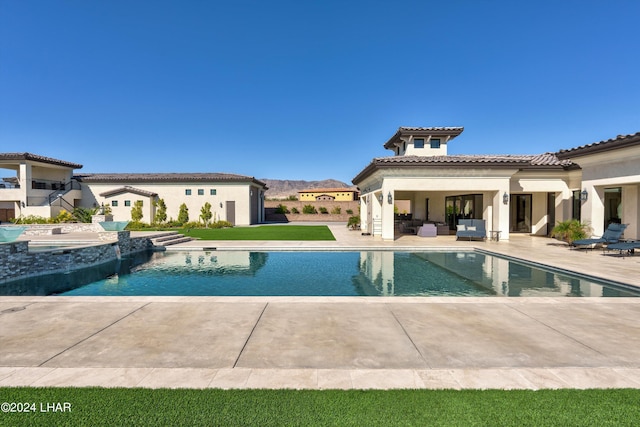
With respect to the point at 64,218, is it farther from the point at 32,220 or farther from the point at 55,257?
the point at 55,257

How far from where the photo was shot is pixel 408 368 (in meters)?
3.65

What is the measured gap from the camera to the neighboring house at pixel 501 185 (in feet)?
46.2

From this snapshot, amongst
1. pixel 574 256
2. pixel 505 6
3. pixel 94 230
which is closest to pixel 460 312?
pixel 574 256

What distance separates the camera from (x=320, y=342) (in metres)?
4.38

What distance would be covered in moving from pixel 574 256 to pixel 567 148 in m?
6.40

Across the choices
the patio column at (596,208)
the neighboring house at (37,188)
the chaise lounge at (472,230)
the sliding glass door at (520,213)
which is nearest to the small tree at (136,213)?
the neighboring house at (37,188)

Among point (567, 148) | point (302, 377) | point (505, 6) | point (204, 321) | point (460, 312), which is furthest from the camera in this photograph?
point (505, 6)

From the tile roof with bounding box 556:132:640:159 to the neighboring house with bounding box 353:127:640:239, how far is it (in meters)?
0.03

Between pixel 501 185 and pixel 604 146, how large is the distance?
5.07m

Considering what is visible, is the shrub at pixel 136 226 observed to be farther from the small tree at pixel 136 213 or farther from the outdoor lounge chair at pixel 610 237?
the outdoor lounge chair at pixel 610 237

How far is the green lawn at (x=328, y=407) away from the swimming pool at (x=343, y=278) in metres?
4.64

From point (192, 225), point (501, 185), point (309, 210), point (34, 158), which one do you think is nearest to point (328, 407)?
point (501, 185)

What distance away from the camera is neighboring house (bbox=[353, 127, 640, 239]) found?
14070 mm

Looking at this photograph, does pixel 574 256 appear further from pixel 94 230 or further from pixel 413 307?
A: pixel 94 230
